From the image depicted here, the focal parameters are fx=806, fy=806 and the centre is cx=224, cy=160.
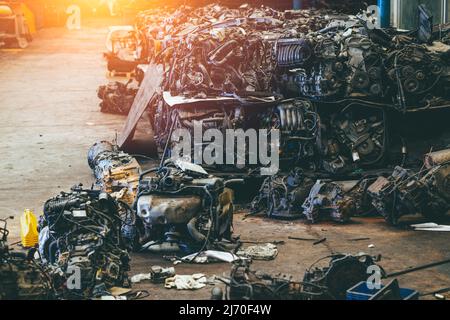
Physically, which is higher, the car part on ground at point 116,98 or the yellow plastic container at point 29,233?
the car part on ground at point 116,98

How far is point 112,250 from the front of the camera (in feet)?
24.8

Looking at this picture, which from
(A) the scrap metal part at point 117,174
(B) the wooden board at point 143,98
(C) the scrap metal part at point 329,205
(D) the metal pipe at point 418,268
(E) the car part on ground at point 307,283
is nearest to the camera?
(E) the car part on ground at point 307,283

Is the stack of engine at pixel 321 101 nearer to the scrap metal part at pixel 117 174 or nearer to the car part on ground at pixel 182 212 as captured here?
the scrap metal part at pixel 117 174

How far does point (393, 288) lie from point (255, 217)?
3.94m

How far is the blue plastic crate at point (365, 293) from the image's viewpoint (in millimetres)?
6370

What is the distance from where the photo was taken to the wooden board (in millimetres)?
12945

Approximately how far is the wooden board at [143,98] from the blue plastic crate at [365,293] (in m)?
6.80

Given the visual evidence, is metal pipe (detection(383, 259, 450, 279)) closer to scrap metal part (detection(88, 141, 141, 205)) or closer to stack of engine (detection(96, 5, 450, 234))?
stack of engine (detection(96, 5, 450, 234))

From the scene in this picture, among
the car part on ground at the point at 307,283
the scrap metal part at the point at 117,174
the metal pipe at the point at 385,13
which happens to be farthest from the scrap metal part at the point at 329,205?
the metal pipe at the point at 385,13

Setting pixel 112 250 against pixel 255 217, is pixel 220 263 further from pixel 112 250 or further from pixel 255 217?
pixel 255 217

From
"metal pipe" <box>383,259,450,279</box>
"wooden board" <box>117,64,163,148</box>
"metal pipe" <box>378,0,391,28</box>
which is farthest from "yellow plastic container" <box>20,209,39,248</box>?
"metal pipe" <box>378,0,391,28</box>

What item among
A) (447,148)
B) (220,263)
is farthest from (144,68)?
(220,263)

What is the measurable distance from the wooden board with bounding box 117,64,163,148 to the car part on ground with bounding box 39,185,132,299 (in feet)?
15.4

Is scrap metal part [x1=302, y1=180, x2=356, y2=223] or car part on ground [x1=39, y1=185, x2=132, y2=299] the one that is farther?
scrap metal part [x1=302, y1=180, x2=356, y2=223]
